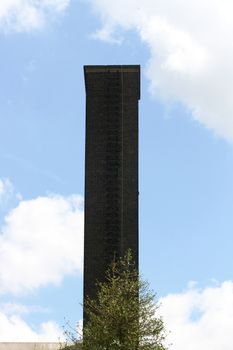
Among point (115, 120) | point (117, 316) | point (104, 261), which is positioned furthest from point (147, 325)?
point (115, 120)

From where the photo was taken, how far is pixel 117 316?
52750 millimetres

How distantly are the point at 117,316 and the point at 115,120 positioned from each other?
67.9 metres

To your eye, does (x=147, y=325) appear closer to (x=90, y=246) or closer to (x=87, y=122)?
(x=90, y=246)

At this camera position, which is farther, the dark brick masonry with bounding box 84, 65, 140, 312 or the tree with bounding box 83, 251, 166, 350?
the dark brick masonry with bounding box 84, 65, 140, 312

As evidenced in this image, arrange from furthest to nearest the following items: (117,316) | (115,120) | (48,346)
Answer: (115,120) < (48,346) < (117,316)

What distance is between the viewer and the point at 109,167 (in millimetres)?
115812

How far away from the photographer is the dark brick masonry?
368ft

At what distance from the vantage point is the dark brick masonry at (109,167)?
112188 mm

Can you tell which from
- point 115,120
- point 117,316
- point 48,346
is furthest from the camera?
point 115,120

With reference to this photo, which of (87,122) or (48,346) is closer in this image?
(48,346)

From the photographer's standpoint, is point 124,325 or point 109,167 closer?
point 124,325

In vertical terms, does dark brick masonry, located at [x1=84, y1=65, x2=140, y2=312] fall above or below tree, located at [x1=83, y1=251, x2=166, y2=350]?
above

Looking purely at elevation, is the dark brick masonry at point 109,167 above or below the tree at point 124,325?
above

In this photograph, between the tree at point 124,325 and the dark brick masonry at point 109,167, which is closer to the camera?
the tree at point 124,325
